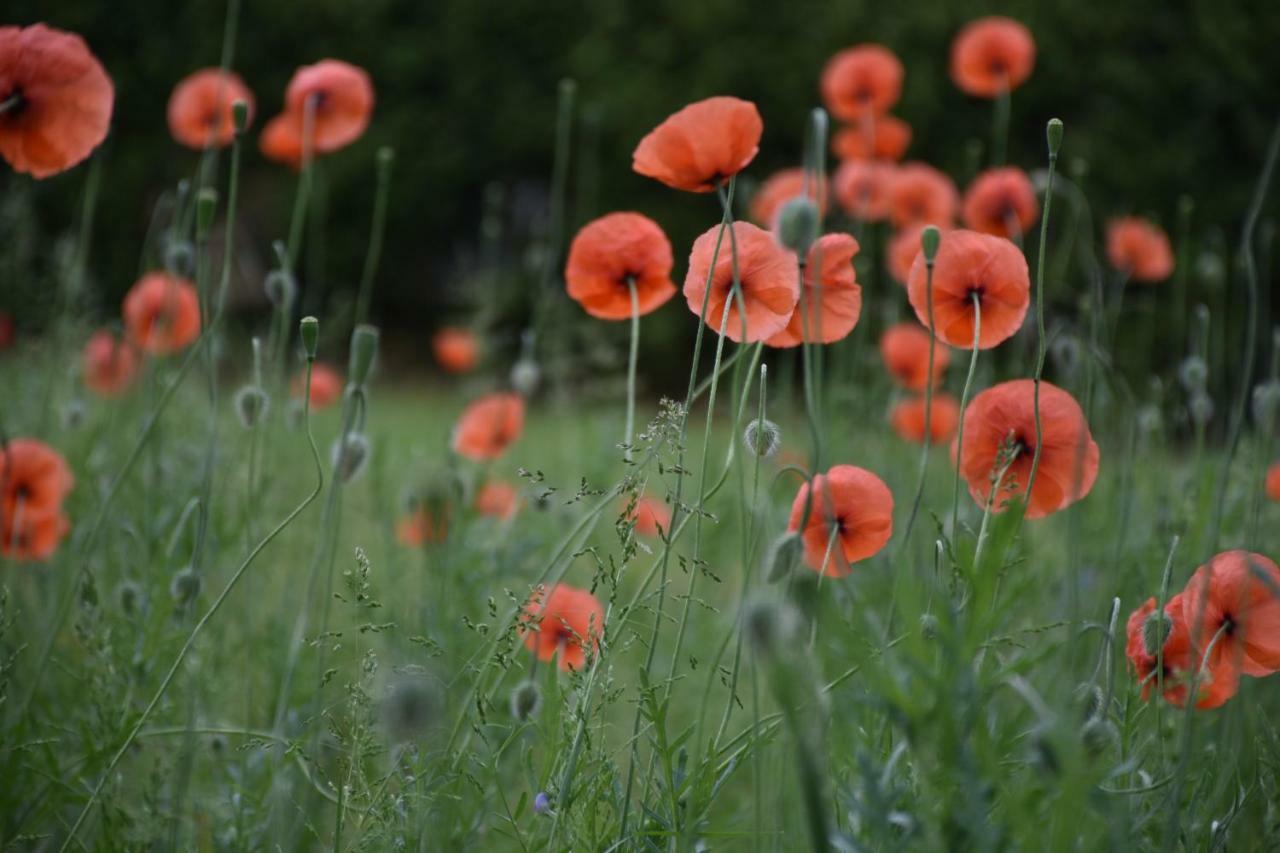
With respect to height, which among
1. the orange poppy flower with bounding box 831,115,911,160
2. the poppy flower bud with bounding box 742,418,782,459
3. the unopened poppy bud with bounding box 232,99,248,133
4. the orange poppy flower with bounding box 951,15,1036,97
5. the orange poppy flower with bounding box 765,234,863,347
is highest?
the orange poppy flower with bounding box 951,15,1036,97

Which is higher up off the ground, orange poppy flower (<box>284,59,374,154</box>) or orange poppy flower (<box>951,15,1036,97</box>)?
orange poppy flower (<box>951,15,1036,97</box>)

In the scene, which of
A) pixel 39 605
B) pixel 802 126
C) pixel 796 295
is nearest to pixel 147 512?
pixel 39 605

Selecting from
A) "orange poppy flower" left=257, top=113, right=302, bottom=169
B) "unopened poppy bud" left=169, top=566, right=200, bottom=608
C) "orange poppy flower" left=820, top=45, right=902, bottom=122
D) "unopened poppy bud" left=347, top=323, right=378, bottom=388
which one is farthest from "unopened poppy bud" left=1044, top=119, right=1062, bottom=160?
"orange poppy flower" left=820, top=45, right=902, bottom=122

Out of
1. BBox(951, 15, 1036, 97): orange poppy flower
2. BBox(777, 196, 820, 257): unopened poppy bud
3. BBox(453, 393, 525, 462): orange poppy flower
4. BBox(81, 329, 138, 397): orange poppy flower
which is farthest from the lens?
BBox(951, 15, 1036, 97): orange poppy flower

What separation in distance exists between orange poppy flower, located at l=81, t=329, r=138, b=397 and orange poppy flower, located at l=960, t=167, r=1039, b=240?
1583 millimetres

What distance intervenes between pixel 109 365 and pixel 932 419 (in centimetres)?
156

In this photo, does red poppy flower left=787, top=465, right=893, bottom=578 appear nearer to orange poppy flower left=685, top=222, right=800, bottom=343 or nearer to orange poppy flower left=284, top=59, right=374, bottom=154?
orange poppy flower left=685, top=222, right=800, bottom=343

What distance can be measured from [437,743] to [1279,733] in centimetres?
90

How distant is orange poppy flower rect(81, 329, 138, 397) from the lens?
204cm

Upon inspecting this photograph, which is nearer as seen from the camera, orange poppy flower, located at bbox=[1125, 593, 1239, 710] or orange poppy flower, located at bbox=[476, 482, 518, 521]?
orange poppy flower, located at bbox=[1125, 593, 1239, 710]

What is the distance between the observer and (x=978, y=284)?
111cm

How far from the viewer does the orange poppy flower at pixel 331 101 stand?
1.66m

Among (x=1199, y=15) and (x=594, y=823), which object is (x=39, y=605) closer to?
(x=594, y=823)

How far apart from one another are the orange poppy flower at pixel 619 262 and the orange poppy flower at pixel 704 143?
105mm
